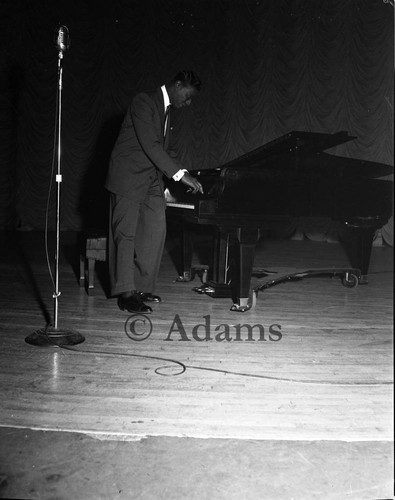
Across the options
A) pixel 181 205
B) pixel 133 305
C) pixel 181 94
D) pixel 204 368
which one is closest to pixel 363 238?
pixel 181 205

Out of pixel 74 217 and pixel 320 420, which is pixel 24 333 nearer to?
pixel 320 420

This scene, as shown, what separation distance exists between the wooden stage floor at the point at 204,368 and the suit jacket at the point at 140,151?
2.57 feet

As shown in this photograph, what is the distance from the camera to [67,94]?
920 centimetres

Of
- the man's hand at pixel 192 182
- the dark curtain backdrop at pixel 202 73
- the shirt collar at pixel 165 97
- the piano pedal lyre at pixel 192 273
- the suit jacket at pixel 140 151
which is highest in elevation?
the dark curtain backdrop at pixel 202 73

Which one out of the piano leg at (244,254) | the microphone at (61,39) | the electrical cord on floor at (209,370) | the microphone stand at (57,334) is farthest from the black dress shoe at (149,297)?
the microphone at (61,39)

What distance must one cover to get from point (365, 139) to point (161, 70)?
3.75m

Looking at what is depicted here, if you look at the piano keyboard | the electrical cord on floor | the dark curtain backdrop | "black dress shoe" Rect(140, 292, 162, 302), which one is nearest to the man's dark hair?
the piano keyboard

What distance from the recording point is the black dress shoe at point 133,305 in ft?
10.3

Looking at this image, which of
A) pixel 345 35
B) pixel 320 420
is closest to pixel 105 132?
pixel 345 35

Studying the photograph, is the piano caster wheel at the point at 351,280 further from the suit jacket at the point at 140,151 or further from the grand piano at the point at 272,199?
the suit jacket at the point at 140,151

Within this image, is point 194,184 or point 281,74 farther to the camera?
point 281,74

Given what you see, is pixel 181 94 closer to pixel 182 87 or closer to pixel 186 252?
pixel 182 87

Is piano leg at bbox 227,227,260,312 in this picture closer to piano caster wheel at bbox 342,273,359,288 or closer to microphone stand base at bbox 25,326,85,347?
microphone stand base at bbox 25,326,85,347

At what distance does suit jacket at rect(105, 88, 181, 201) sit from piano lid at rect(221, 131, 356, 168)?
46cm
